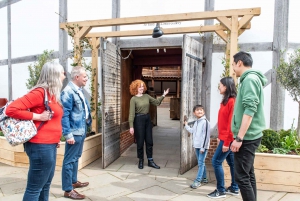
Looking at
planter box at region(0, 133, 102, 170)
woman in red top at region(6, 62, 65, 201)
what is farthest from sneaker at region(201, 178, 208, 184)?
woman in red top at region(6, 62, 65, 201)

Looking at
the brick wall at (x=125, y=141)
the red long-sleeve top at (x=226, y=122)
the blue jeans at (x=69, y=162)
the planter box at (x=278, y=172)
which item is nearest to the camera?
the red long-sleeve top at (x=226, y=122)

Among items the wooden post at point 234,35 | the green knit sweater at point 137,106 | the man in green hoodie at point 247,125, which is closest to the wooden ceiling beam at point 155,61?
the green knit sweater at point 137,106

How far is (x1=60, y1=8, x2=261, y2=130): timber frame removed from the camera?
11.4ft

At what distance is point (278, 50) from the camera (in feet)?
13.4

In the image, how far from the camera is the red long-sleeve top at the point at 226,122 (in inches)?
108

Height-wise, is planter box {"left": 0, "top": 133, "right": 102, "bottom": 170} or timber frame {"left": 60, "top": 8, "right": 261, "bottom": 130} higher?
timber frame {"left": 60, "top": 8, "right": 261, "bottom": 130}

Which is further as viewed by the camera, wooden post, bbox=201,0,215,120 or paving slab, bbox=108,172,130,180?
wooden post, bbox=201,0,215,120

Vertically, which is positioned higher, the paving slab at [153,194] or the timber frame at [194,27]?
the timber frame at [194,27]

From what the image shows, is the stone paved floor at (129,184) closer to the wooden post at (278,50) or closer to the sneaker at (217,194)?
the sneaker at (217,194)

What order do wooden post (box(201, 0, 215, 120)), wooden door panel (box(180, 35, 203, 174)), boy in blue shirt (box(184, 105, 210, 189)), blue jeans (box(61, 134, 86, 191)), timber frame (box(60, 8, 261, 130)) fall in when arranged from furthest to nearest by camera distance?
wooden post (box(201, 0, 215, 120)) < wooden door panel (box(180, 35, 203, 174)) < timber frame (box(60, 8, 261, 130)) < boy in blue shirt (box(184, 105, 210, 189)) < blue jeans (box(61, 134, 86, 191))

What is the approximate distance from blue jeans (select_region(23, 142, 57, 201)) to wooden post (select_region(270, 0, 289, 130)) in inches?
150

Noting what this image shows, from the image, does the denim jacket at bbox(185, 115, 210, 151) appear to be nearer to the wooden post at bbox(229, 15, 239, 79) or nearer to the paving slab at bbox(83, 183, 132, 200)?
the wooden post at bbox(229, 15, 239, 79)

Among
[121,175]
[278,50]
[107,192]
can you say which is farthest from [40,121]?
[278,50]

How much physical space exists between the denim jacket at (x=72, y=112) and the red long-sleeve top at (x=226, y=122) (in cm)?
180
